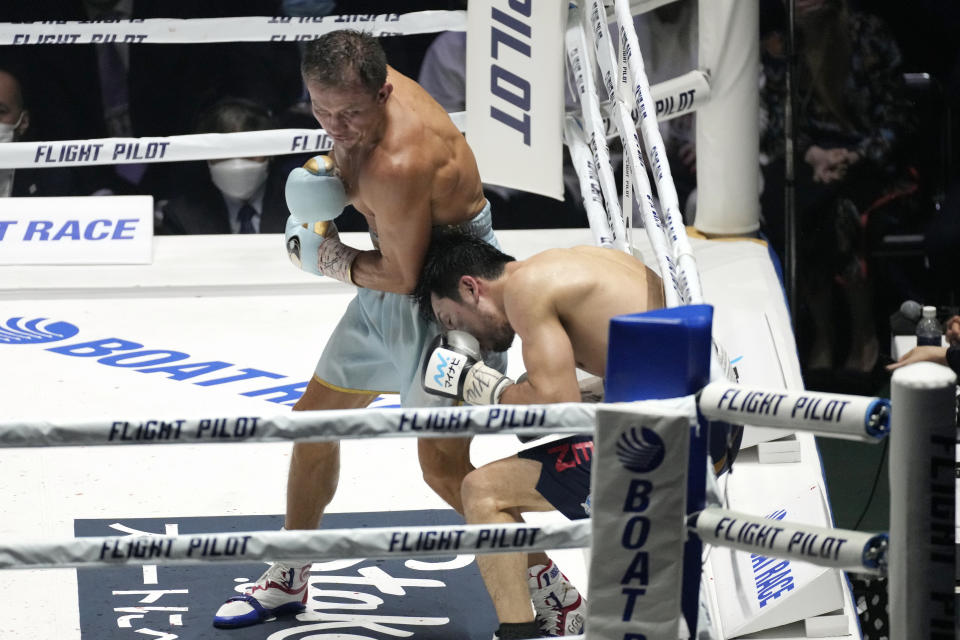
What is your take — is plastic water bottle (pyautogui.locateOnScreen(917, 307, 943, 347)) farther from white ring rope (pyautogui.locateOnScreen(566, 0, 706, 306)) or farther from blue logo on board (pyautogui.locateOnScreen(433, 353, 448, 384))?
blue logo on board (pyautogui.locateOnScreen(433, 353, 448, 384))

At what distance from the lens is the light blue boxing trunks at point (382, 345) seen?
267 cm

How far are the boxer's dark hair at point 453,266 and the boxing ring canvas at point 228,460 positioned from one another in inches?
24.9

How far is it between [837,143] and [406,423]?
3.84 m

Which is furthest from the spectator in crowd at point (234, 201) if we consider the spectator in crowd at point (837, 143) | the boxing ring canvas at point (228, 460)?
the spectator in crowd at point (837, 143)

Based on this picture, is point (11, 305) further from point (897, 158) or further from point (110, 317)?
point (897, 158)

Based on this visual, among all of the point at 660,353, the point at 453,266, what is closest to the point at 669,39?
the point at 453,266

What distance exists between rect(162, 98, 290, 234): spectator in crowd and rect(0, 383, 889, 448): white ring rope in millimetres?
3748

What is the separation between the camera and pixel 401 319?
2678 mm

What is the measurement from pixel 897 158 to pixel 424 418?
3.93 m

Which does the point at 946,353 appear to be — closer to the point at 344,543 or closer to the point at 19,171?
the point at 344,543

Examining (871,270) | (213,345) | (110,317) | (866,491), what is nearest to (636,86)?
(213,345)

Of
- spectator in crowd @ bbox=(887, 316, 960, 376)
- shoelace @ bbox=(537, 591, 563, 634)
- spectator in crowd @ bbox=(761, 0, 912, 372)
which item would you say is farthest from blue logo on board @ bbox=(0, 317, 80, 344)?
spectator in crowd @ bbox=(761, 0, 912, 372)

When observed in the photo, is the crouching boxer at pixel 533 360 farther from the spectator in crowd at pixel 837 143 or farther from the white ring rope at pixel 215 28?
the spectator in crowd at pixel 837 143

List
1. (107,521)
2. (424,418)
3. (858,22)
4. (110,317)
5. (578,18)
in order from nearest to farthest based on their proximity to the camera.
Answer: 1. (424,418)
2. (107,521)
3. (578,18)
4. (110,317)
5. (858,22)
